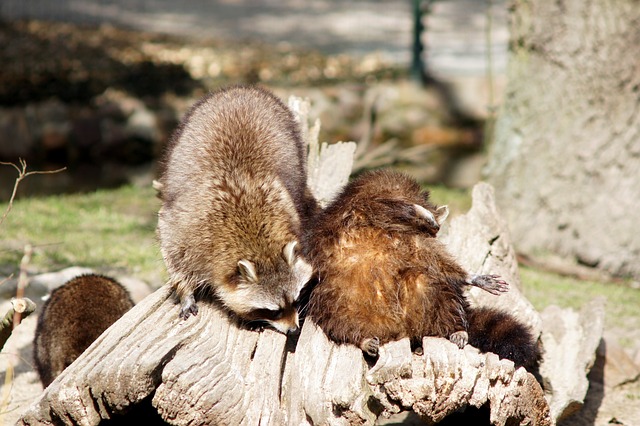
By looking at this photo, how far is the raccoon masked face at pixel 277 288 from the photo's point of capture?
4.76 m

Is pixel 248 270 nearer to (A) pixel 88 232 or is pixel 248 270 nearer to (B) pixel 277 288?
(B) pixel 277 288

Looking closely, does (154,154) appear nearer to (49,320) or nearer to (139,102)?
(139,102)

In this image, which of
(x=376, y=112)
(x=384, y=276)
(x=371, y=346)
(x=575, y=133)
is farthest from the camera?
(x=376, y=112)

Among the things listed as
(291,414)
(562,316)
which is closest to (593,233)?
(562,316)

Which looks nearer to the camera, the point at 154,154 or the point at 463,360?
the point at 463,360

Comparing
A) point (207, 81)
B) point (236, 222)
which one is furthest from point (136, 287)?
point (207, 81)

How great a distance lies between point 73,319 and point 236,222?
147 centimetres

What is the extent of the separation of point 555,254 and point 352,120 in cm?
496

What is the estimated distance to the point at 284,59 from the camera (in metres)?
15.6

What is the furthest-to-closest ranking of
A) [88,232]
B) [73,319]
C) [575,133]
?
1. [88,232]
2. [575,133]
3. [73,319]

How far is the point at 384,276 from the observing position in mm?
4496

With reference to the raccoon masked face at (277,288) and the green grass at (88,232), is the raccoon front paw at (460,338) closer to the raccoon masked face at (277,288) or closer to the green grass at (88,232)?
the raccoon masked face at (277,288)

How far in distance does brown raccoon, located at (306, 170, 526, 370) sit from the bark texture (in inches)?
181

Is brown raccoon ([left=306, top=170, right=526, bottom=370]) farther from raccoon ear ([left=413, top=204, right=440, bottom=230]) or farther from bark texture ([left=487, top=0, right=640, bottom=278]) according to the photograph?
bark texture ([left=487, top=0, right=640, bottom=278])
